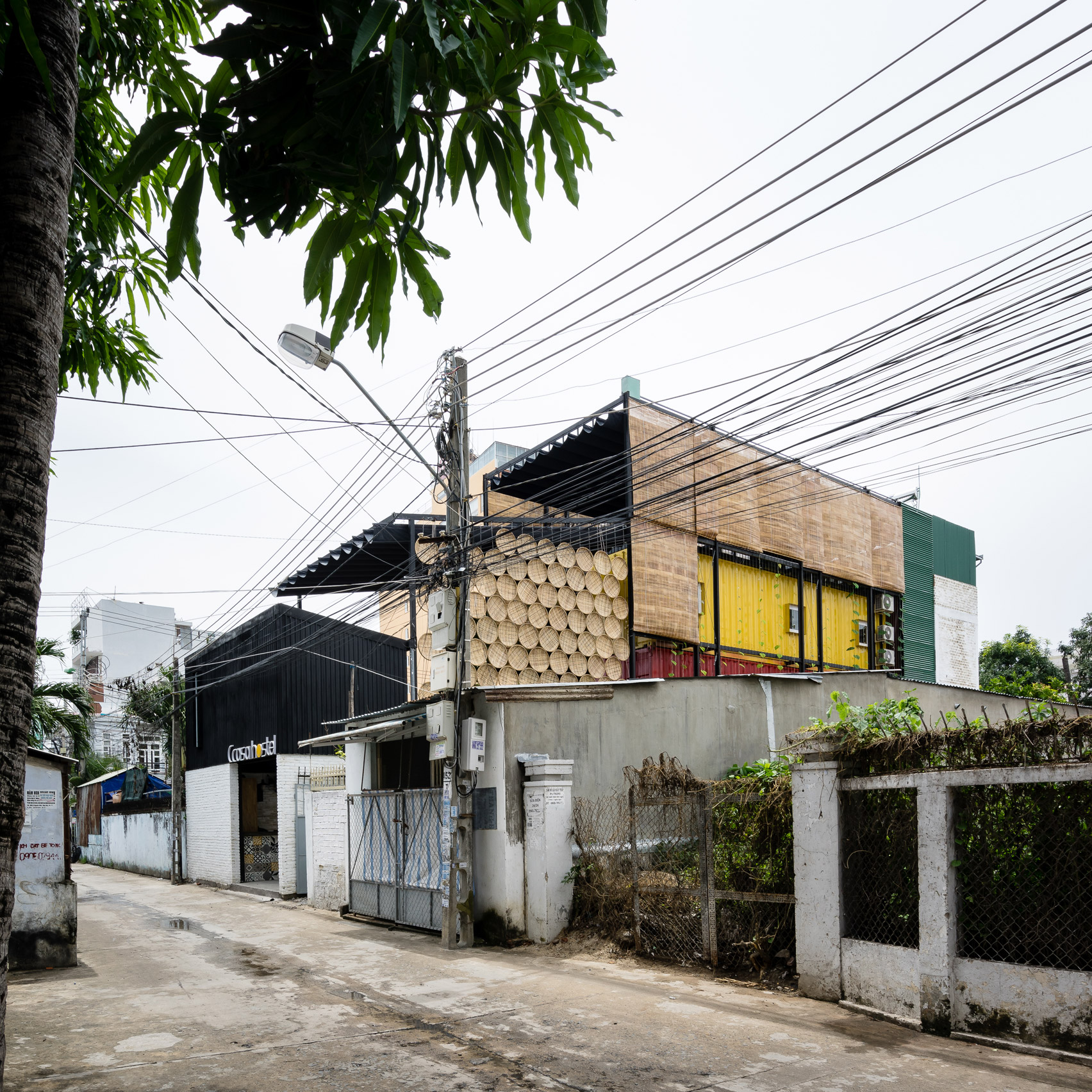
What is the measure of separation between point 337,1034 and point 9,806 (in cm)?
658

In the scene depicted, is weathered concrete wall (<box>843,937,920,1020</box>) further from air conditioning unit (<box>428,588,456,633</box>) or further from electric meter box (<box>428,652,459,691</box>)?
air conditioning unit (<box>428,588,456,633</box>)

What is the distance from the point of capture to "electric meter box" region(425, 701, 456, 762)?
1262cm

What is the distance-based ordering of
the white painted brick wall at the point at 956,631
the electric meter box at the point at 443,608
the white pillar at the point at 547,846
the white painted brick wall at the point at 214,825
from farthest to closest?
the white painted brick wall at the point at 956,631 → the white painted brick wall at the point at 214,825 → the electric meter box at the point at 443,608 → the white pillar at the point at 547,846

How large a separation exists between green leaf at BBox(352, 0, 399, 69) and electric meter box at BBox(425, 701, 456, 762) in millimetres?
10812

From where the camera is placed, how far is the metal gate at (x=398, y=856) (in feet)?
45.2

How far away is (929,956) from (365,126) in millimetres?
7140

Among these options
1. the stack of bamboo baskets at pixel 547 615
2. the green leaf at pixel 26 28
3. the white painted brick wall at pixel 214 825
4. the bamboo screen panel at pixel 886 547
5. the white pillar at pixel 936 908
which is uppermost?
the bamboo screen panel at pixel 886 547

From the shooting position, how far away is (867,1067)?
6.62 meters

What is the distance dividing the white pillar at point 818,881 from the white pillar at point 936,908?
89cm

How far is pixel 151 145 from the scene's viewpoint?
2906mm

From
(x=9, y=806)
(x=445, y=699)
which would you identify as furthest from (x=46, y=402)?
(x=445, y=699)

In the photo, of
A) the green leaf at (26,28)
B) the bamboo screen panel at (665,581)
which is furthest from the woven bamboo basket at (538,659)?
the green leaf at (26,28)

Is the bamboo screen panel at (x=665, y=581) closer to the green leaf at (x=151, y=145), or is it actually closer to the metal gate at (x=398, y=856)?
the metal gate at (x=398, y=856)

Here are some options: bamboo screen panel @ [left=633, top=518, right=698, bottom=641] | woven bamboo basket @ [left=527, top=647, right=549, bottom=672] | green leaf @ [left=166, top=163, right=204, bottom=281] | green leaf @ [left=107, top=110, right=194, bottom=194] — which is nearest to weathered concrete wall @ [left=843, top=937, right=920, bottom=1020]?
green leaf @ [left=166, top=163, right=204, bottom=281]
